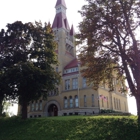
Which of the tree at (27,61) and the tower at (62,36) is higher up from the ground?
the tower at (62,36)

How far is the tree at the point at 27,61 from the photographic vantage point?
68.3 ft

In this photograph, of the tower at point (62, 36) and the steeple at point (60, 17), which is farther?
the steeple at point (60, 17)

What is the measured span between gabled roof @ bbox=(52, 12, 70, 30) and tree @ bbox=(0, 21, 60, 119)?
22.4 m

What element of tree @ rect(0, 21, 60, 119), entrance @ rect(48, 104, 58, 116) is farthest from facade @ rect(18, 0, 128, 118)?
tree @ rect(0, 21, 60, 119)

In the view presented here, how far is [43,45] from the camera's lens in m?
25.7

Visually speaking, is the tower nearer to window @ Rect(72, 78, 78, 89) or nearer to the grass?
window @ Rect(72, 78, 78, 89)

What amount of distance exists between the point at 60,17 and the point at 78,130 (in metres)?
41.4

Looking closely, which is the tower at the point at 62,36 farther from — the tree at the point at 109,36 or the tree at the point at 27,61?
the tree at the point at 109,36

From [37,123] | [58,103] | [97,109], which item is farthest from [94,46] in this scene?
[58,103]

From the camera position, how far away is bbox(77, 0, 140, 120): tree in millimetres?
16188

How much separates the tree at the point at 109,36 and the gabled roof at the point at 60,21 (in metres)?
31.4

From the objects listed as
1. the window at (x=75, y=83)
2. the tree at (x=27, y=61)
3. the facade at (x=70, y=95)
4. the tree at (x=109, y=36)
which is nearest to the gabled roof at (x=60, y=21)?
the facade at (x=70, y=95)

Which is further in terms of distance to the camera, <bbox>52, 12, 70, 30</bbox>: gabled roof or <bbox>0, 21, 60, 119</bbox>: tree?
<bbox>52, 12, 70, 30</bbox>: gabled roof

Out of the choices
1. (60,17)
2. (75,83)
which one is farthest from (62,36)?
(75,83)
